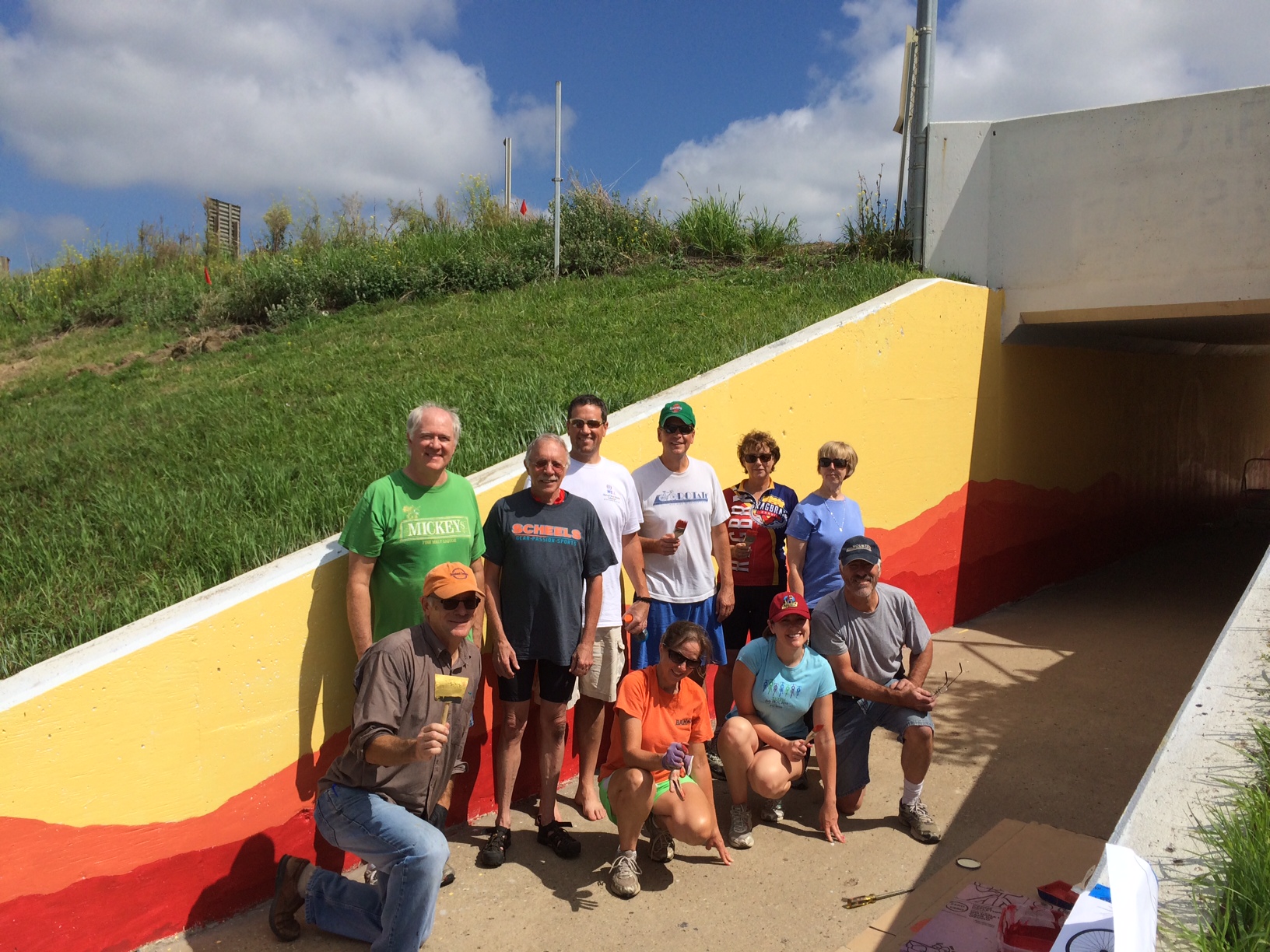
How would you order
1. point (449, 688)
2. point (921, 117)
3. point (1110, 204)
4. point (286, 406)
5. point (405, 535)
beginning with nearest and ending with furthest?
point (449, 688) < point (405, 535) < point (286, 406) < point (1110, 204) < point (921, 117)

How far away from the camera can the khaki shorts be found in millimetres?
4609

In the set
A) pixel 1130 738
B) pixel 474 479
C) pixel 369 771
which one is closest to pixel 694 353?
pixel 474 479

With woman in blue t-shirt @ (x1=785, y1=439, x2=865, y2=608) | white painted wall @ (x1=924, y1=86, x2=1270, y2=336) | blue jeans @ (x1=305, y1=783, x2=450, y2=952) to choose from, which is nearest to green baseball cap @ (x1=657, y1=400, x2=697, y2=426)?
woman in blue t-shirt @ (x1=785, y1=439, x2=865, y2=608)

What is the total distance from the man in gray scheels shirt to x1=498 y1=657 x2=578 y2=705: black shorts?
591mm

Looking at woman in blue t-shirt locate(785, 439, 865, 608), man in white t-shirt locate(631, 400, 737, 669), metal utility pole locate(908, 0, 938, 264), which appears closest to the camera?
man in white t-shirt locate(631, 400, 737, 669)

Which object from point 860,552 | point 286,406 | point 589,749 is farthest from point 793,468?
point 286,406

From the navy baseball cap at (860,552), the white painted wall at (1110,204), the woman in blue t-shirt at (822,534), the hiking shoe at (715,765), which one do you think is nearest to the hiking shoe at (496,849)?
the hiking shoe at (715,765)

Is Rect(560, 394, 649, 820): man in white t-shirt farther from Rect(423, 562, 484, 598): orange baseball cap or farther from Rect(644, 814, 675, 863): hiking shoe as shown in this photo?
Rect(423, 562, 484, 598): orange baseball cap

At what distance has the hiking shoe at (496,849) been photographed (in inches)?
167

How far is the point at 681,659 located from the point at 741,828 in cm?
99

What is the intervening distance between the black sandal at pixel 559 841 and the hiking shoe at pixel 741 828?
73 centimetres

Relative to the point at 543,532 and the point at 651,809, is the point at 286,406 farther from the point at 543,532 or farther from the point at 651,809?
the point at 651,809

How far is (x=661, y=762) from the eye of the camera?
159 inches

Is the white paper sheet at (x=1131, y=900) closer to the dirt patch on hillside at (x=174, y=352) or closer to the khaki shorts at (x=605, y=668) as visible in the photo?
the khaki shorts at (x=605, y=668)
